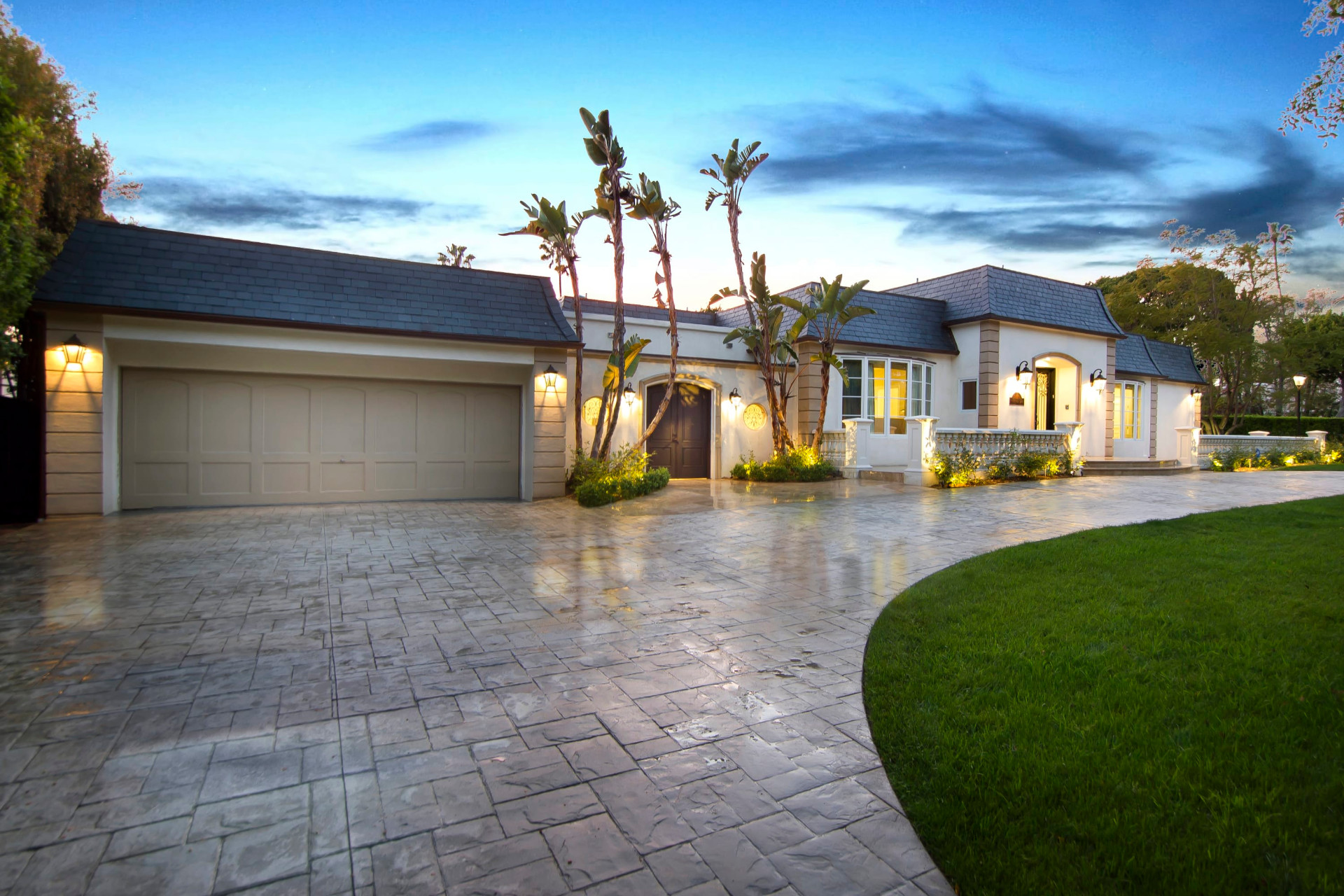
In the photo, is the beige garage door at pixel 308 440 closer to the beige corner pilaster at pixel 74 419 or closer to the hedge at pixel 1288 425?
the beige corner pilaster at pixel 74 419

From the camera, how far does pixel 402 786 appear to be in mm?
2504

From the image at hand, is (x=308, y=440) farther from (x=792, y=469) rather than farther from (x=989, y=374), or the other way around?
(x=989, y=374)

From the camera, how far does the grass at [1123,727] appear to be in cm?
199

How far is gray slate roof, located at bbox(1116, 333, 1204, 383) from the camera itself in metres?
19.5

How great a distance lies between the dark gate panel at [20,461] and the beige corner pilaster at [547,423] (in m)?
7.05

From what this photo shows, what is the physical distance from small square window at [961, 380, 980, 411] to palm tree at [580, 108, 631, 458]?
9.43 m

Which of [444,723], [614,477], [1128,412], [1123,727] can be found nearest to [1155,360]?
[1128,412]

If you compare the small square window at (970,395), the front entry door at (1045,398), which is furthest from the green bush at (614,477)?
the front entry door at (1045,398)

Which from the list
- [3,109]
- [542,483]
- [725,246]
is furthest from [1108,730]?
[725,246]

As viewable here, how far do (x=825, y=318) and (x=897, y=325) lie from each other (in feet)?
7.49

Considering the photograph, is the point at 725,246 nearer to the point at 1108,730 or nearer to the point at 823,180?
the point at 823,180

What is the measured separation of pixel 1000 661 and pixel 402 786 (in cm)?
307

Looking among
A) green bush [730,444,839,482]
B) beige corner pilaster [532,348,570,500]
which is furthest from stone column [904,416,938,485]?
beige corner pilaster [532,348,570,500]

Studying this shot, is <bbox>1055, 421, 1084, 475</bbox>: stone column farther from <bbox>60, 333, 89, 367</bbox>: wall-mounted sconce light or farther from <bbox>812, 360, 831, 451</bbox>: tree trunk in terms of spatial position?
<bbox>60, 333, 89, 367</bbox>: wall-mounted sconce light
